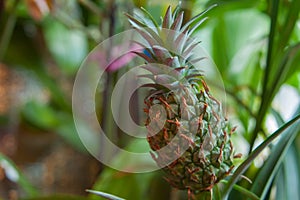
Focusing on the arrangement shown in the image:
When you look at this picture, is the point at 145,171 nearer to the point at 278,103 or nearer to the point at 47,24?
the point at 278,103

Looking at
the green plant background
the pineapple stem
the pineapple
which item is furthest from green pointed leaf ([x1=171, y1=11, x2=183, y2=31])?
the green plant background

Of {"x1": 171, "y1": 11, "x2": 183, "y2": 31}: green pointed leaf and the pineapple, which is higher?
{"x1": 171, "y1": 11, "x2": 183, "y2": 31}: green pointed leaf

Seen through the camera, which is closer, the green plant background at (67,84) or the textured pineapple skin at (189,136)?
the textured pineapple skin at (189,136)

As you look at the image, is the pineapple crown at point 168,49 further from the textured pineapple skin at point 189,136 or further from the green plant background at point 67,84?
the green plant background at point 67,84

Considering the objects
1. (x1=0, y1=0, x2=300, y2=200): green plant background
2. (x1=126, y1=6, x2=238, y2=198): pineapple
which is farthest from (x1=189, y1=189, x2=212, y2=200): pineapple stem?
(x1=0, y1=0, x2=300, y2=200): green plant background

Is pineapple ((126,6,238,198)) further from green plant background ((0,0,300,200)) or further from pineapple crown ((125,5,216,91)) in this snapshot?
green plant background ((0,0,300,200))

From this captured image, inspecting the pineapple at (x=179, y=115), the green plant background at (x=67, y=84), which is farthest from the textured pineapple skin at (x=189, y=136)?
the green plant background at (x=67, y=84)

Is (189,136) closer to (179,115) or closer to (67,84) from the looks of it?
(179,115)

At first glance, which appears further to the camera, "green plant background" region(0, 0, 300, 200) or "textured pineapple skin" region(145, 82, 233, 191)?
"green plant background" region(0, 0, 300, 200)

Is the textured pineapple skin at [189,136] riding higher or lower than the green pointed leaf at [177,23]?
lower
